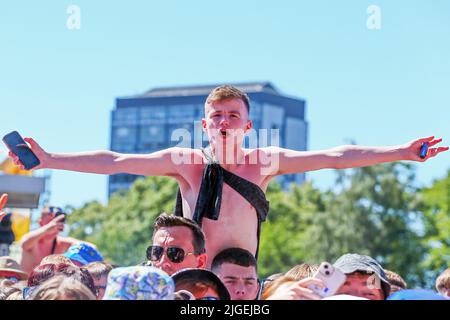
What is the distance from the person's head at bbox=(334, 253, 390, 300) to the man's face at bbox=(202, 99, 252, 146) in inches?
37.6

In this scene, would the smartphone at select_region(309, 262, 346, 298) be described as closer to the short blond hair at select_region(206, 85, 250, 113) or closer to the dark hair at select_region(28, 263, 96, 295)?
the dark hair at select_region(28, 263, 96, 295)

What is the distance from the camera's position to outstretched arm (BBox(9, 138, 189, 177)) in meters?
5.32

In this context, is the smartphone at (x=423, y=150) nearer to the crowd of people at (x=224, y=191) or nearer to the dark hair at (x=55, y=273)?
the crowd of people at (x=224, y=191)

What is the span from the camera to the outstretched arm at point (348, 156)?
211 inches

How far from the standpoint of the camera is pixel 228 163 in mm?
5867

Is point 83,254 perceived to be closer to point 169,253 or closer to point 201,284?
point 169,253

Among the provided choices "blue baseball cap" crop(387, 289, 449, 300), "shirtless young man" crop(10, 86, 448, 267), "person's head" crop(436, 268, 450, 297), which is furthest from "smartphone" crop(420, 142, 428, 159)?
"person's head" crop(436, 268, 450, 297)

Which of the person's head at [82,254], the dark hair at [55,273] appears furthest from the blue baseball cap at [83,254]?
the dark hair at [55,273]

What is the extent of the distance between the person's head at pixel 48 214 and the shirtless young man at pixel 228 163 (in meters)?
4.60

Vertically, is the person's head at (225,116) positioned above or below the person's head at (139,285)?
above
